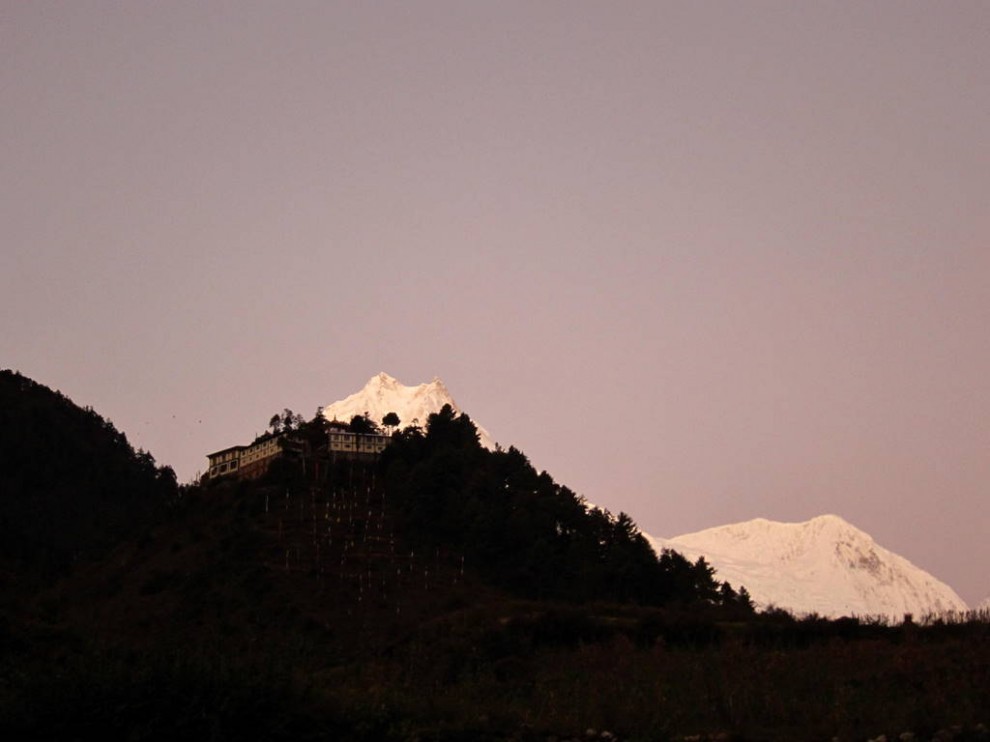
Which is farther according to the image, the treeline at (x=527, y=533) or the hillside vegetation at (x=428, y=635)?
Answer: the treeline at (x=527, y=533)

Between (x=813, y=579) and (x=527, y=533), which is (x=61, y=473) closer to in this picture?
(x=527, y=533)

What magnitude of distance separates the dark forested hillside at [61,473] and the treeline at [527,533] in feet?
163

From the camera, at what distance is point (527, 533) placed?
90.3 meters

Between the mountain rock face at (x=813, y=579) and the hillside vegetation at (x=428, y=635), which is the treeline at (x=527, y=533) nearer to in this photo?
the hillside vegetation at (x=428, y=635)

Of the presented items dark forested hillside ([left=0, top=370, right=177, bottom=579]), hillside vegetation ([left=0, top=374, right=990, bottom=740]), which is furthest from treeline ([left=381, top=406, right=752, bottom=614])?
dark forested hillside ([left=0, top=370, right=177, bottom=579])

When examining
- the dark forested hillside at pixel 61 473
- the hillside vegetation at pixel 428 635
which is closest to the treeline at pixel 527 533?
the hillside vegetation at pixel 428 635

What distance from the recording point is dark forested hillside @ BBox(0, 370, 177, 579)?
14750 cm

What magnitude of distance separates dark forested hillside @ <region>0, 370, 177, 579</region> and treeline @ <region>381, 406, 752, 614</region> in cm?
4980

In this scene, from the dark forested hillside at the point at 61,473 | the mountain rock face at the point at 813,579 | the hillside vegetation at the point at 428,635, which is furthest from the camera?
the mountain rock face at the point at 813,579

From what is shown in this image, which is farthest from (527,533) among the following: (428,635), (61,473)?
(61,473)

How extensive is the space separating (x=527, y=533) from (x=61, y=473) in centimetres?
10427

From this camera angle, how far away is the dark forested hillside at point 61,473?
484ft

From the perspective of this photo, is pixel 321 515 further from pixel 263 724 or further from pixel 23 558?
pixel 263 724

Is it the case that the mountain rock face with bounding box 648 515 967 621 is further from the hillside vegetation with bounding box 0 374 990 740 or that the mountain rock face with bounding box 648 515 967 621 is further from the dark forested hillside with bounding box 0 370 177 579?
the dark forested hillside with bounding box 0 370 177 579
